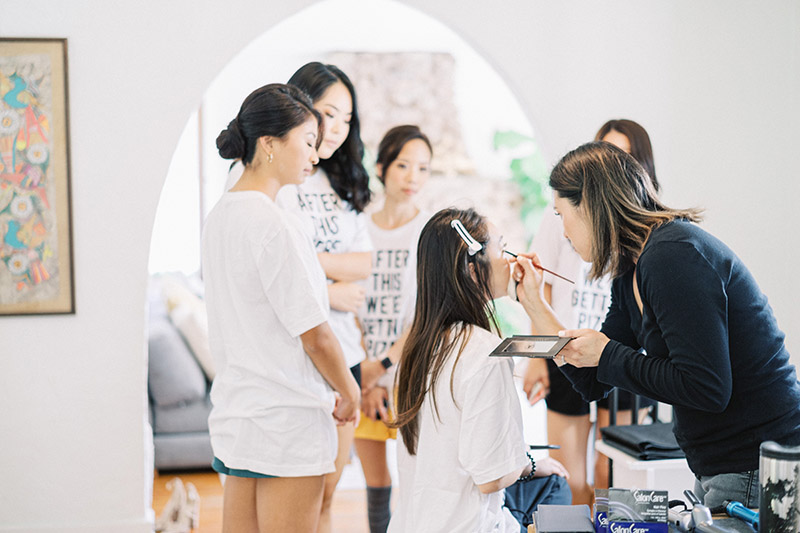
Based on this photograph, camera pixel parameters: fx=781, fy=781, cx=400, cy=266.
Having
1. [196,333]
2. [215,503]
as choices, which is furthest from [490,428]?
[196,333]

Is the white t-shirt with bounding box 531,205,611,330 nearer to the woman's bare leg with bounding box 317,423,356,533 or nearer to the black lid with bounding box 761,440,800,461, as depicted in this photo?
the woman's bare leg with bounding box 317,423,356,533

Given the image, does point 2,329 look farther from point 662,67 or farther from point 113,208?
point 662,67

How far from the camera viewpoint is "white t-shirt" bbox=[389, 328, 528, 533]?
155 cm

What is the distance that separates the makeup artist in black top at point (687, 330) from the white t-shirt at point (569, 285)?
0.86 meters

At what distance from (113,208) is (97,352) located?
0.54 m

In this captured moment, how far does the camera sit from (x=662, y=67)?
116 inches

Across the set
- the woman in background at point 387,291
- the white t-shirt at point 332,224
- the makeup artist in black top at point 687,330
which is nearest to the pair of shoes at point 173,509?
the woman in background at point 387,291

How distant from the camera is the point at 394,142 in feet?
9.64

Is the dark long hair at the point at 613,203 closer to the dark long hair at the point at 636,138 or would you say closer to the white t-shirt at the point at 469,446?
the white t-shirt at the point at 469,446

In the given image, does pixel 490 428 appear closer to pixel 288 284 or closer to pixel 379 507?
pixel 288 284

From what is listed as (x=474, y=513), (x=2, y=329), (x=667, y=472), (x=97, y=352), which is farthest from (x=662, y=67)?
(x=2, y=329)

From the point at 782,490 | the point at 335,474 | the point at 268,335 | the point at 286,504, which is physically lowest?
the point at 335,474

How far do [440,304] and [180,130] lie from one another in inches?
62.0

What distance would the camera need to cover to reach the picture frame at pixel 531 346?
1.45 meters
